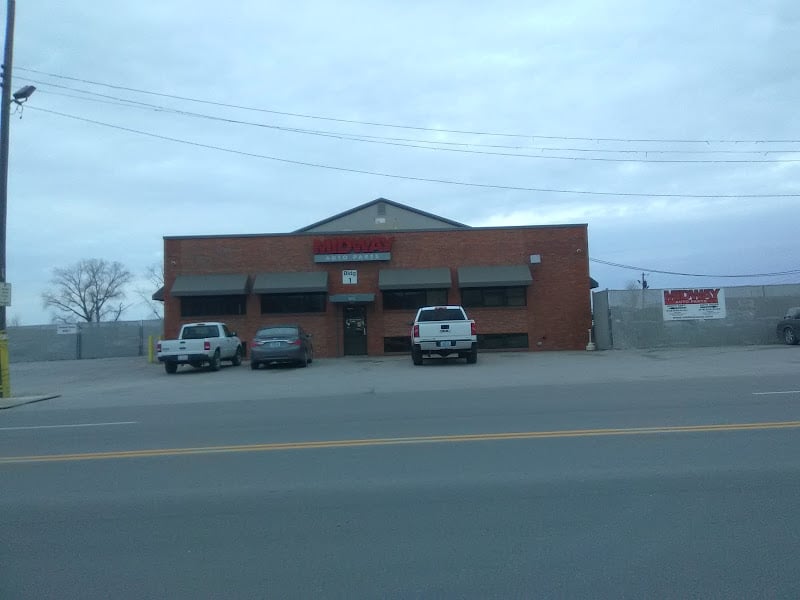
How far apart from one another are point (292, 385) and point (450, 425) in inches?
346

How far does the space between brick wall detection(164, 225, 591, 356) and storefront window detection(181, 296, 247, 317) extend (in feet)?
0.98

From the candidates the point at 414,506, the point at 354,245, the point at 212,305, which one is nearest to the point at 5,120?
the point at 212,305

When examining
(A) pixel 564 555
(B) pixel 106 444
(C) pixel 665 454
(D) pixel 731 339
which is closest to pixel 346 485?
(A) pixel 564 555

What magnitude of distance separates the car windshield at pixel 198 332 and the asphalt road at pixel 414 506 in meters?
13.5

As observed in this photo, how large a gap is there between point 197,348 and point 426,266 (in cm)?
1118

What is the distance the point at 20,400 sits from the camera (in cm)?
1753

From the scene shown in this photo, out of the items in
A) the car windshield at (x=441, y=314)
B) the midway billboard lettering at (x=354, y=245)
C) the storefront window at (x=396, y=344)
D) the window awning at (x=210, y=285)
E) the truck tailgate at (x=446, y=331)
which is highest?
the midway billboard lettering at (x=354, y=245)

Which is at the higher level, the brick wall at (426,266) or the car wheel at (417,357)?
the brick wall at (426,266)

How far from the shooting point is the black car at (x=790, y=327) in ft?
94.0

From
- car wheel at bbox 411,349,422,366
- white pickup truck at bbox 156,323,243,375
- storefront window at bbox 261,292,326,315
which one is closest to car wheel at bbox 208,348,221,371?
white pickup truck at bbox 156,323,243,375

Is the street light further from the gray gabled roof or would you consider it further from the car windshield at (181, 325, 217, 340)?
the gray gabled roof

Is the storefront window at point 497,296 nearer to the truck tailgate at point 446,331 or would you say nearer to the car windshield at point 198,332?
the truck tailgate at point 446,331

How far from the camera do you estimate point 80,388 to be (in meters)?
21.0

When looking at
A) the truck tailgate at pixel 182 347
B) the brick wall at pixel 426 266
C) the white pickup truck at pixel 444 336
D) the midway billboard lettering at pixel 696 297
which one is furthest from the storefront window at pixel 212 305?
the midway billboard lettering at pixel 696 297
